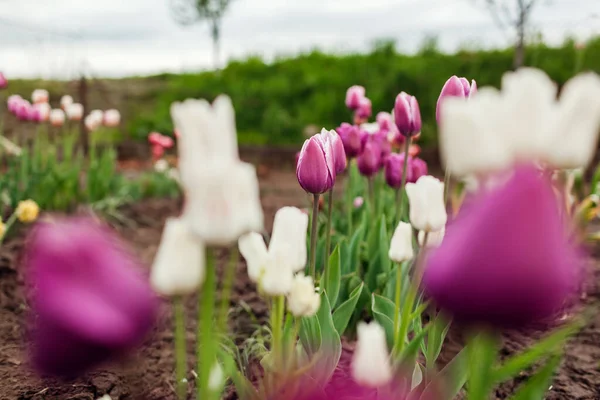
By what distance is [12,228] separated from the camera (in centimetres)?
358

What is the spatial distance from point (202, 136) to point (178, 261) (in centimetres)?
12

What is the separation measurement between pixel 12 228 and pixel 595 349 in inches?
119

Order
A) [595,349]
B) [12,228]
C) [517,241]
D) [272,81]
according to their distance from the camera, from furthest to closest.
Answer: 1. [272,81]
2. [12,228]
3. [595,349]
4. [517,241]

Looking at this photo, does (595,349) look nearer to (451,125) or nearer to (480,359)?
(480,359)

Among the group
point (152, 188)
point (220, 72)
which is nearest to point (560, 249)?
point (152, 188)

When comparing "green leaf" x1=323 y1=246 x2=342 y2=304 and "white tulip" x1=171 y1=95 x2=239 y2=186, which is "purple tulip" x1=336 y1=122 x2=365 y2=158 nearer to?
"green leaf" x1=323 y1=246 x2=342 y2=304

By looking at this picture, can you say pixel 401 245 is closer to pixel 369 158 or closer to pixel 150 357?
pixel 369 158

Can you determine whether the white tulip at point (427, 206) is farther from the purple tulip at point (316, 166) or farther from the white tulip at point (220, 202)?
the white tulip at point (220, 202)

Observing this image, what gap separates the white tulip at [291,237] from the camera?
2.77ft

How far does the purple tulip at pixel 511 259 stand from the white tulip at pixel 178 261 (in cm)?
22

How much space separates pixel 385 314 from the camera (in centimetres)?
155

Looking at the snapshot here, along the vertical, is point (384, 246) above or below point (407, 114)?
below

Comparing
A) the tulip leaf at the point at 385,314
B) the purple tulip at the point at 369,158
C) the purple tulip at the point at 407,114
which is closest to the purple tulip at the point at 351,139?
the purple tulip at the point at 369,158

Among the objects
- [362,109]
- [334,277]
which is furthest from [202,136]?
[362,109]
